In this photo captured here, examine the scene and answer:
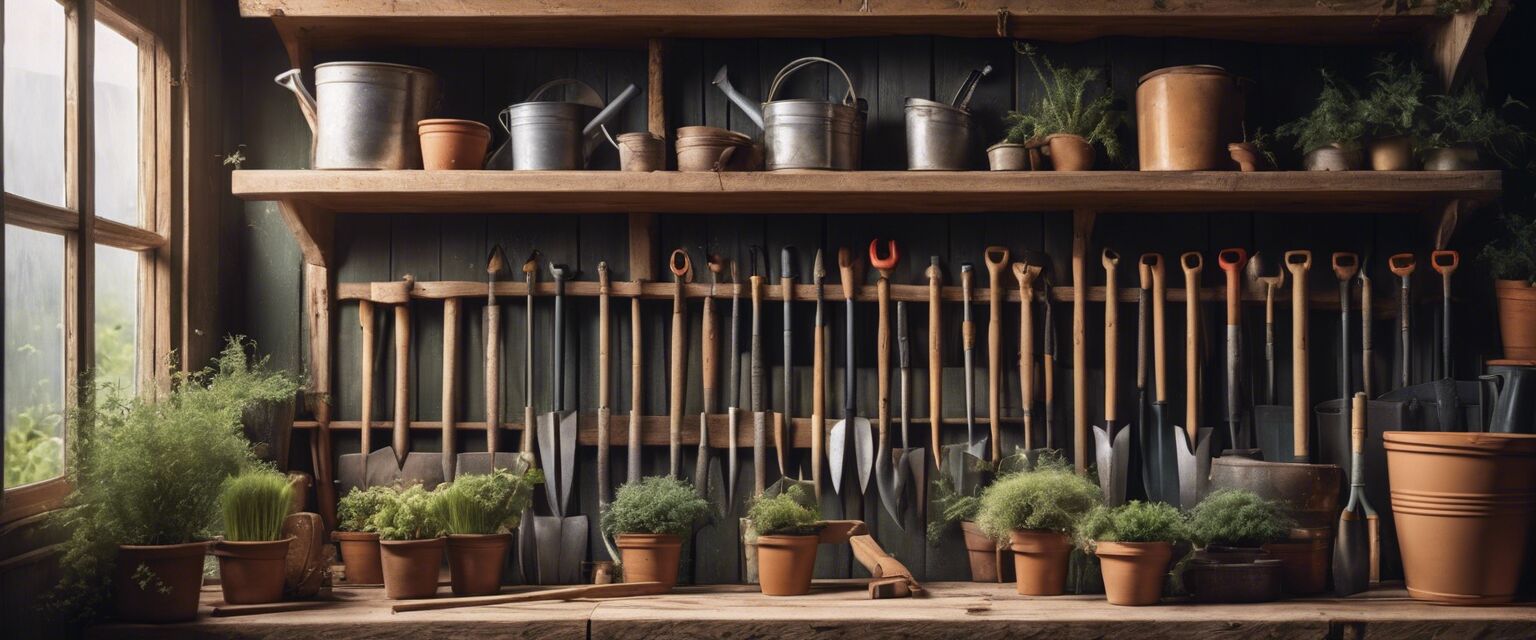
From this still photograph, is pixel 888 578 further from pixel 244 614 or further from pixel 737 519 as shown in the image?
pixel 244 614

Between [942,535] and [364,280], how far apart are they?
88.6 inches

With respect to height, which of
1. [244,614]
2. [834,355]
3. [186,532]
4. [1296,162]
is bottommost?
[244,614]

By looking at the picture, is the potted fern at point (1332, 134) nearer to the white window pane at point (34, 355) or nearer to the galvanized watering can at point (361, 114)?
the galvanized watering can at point (361, 114)

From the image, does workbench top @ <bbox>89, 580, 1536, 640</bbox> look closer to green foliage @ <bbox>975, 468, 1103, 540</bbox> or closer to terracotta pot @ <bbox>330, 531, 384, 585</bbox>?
green foliage @ <bbox>975, 468, 1103, 540</bbox>

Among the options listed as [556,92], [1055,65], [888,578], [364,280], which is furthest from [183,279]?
[1055,65]

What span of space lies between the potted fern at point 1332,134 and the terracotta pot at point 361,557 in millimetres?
3335

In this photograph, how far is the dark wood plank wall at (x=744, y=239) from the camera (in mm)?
4227

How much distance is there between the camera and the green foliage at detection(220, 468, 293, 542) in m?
3.44

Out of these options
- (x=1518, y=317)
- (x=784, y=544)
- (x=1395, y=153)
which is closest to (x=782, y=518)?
(x=784, y=544)

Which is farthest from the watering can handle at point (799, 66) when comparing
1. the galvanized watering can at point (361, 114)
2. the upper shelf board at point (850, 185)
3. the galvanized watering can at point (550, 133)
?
the galvanized watering can at point (361, 114)

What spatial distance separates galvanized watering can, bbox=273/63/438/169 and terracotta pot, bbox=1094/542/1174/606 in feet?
8.38

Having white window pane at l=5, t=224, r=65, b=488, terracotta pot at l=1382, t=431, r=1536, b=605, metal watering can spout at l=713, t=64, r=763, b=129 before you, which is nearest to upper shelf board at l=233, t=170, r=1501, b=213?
metal watering can spout at l=713, t=64, r=763, b=129

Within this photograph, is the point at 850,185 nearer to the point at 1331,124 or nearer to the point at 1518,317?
the point at 1331,124

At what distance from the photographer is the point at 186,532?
132 inches
